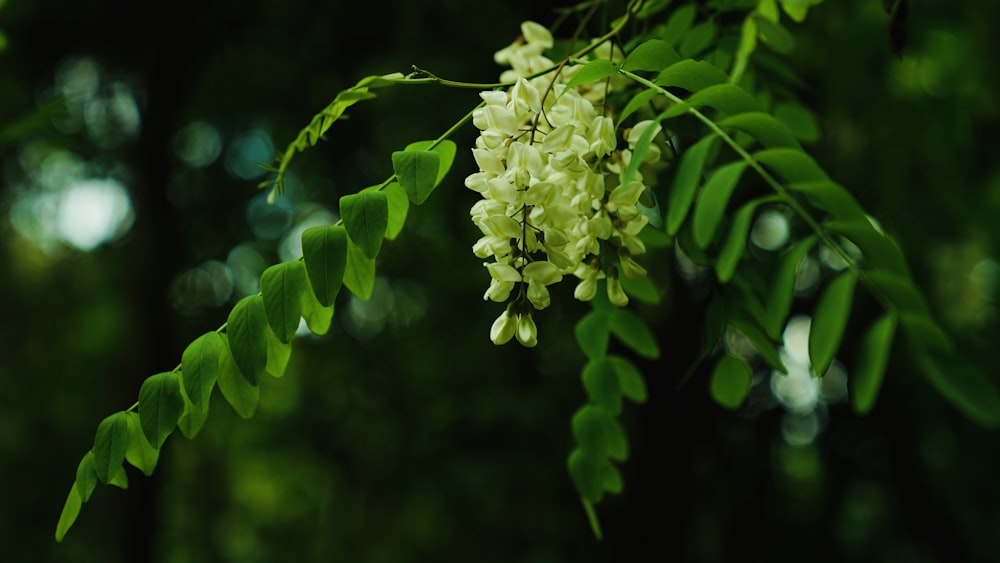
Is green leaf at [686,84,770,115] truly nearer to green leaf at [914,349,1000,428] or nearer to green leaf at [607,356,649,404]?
green leaf at [914,349,1000,428]

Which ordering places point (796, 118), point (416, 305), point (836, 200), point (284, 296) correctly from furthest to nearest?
point (416, 305) < point (796, 118) < point (284, 296) < point (836, 200)

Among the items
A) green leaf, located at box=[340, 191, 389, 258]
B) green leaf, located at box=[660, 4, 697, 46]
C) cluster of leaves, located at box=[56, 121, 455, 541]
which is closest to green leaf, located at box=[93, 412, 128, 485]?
cluster of leaves, located at box=[56, 121, 455, 541]

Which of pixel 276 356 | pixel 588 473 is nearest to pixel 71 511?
pixel 276 356

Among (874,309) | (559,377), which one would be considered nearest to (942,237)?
(874,309)

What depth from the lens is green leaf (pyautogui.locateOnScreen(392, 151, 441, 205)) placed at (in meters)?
0.87

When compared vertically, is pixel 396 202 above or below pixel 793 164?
below

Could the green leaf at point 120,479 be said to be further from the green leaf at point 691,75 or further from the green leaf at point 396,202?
the green leaf at point 691,75

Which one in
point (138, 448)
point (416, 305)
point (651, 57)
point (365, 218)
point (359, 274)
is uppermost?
point (651, 57)

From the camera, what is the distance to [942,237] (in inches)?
177

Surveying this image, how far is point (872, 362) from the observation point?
0.57 m

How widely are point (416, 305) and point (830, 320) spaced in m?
4.46

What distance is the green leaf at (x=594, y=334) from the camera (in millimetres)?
1247

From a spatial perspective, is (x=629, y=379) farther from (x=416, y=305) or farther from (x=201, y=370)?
(x=416, y=305)

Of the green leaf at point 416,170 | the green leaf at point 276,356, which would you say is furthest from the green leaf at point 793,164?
the green leaf at point 276,356
